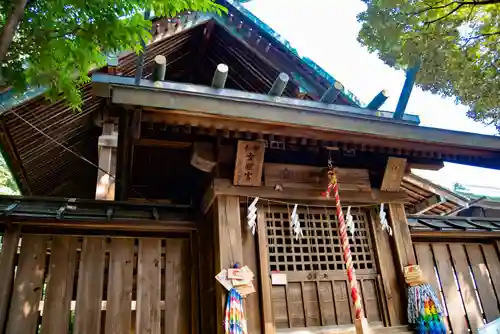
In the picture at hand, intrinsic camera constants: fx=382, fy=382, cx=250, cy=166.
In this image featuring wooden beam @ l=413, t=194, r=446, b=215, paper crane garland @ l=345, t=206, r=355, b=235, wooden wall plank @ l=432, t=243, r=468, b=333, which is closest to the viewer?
paper crane garland @ l=345, t=206, r=355, b=235

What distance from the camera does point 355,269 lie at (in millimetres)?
4730

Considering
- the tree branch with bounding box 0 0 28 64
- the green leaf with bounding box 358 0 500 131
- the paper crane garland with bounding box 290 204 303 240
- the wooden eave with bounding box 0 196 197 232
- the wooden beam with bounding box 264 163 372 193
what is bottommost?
the paper crane garland with bounding box 290 204 303 240

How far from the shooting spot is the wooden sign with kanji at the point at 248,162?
447 centimetres

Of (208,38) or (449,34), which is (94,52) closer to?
(449,34)

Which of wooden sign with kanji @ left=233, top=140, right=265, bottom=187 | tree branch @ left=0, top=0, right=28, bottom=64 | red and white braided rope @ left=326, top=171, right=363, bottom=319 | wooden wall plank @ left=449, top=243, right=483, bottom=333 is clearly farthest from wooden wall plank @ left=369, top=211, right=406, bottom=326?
tree branch @ left=0, top=0, right=28, bottom=64

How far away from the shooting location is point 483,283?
571 cm

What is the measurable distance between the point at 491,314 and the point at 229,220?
13.7 ft

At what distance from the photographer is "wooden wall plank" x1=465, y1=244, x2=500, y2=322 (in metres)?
5.51

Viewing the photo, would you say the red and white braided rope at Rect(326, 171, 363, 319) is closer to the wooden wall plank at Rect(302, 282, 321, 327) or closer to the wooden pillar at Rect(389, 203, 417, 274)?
the wooden wall plank at Rect(302, 282, 321, 327)

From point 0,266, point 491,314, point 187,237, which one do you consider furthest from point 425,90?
point 0,266

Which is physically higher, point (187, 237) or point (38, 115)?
point (38, 115)

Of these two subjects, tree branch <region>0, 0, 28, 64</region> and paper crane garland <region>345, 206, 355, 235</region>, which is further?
paper crane garland <region>345, 206, 355, 235</region>

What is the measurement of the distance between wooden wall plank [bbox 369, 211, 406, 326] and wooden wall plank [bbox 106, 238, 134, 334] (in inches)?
118

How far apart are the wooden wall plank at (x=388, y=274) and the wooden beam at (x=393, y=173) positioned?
0.43 meters
